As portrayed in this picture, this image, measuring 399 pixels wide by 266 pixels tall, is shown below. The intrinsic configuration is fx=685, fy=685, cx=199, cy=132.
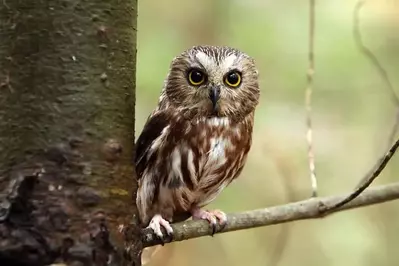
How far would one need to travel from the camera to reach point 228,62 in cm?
194

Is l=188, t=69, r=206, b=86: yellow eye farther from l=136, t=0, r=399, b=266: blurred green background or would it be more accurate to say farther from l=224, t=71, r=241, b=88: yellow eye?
l=136, t=0, r=399, b=266: blurred green background

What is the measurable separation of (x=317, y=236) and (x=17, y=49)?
8.24ft

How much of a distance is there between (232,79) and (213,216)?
1.64ft

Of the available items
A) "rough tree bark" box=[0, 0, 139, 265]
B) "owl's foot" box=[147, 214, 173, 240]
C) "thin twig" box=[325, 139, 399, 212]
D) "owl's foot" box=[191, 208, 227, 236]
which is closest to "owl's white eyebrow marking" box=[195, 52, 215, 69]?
"owl's foot" box=[191, 208, 227, 236]

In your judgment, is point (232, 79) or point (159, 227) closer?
point (159, 227)

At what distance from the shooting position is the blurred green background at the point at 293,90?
308 centimetres

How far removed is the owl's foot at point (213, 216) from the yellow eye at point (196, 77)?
36cm

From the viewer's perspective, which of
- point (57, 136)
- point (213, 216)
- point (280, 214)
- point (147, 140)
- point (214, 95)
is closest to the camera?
point (57, 136)

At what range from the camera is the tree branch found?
1.38 meters

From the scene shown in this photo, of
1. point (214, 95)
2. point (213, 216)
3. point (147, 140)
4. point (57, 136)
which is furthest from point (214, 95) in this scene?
point (57, 136)

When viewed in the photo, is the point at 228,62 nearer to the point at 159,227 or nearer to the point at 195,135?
the point at 195,135

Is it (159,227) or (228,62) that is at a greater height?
(228,62)

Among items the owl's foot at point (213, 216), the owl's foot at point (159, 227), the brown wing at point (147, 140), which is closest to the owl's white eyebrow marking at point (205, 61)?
the brown wing at point (147, 140)

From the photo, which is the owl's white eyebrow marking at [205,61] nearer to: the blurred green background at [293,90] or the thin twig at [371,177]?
the thin twig at [371,177]
